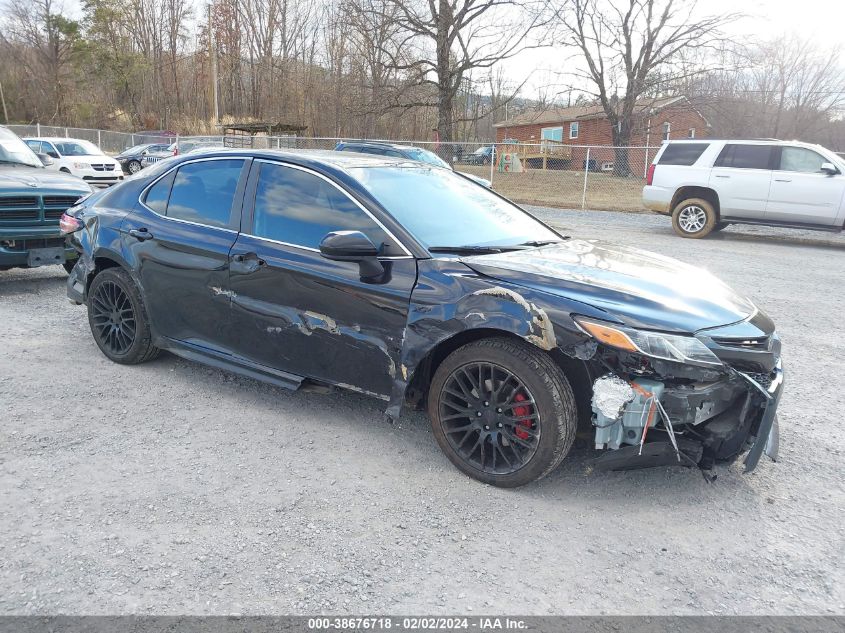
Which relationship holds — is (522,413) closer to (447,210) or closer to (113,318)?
(447,210)

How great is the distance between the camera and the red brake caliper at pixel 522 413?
3037mm

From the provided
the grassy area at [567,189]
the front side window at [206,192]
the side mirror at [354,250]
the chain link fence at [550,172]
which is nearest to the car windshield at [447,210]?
the side mirror at [354,250]

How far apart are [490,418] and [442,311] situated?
0.59 m

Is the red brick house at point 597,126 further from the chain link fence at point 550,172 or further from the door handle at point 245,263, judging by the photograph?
the door handle at point 245,263

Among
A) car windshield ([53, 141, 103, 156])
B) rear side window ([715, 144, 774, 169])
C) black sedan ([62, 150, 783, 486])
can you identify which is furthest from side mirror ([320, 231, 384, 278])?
car windshield ([53, 141, 103, 156])

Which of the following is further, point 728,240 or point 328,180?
point 728,240

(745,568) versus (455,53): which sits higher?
(455,53)

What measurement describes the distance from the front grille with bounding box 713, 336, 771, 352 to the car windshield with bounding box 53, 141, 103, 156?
21453mm

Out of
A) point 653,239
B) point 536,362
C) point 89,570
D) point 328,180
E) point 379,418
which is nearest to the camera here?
point 89,570

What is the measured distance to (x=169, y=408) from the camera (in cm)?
405

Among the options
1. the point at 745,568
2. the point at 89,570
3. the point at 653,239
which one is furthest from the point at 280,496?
the point at 653,239

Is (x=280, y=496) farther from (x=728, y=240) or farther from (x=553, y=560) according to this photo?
(x=728, y=240)

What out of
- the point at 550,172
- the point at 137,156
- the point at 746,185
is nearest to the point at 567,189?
the point at 550,172

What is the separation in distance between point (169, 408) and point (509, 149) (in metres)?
31.3
